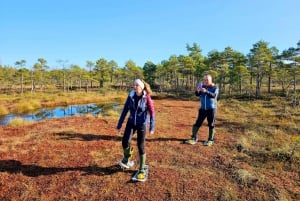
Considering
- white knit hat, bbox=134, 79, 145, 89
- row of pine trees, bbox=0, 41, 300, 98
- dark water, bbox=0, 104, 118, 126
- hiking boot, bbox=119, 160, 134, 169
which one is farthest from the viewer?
row of pine trees, bbox=0, 41, 300, 98

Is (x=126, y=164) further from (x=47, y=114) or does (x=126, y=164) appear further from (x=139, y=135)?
(x=47, y=114)

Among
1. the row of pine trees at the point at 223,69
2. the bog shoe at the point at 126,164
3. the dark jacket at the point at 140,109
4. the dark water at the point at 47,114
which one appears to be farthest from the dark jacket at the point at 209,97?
the row of pine trees at the point at 223,69

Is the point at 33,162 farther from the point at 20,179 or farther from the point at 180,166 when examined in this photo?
the point at 180,166

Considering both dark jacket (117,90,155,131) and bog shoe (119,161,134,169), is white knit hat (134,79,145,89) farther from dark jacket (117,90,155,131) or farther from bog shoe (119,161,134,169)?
bog shoe (119,161,134,169)

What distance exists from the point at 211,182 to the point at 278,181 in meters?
1.43

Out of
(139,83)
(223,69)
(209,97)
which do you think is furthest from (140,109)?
(223,69)

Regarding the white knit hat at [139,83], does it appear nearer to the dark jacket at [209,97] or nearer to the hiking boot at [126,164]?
the hiking boot at [126,164]

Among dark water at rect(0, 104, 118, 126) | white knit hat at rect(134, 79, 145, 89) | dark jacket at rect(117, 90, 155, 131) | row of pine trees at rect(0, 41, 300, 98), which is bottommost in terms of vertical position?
dark water at rect(0, 104, 118, 126)

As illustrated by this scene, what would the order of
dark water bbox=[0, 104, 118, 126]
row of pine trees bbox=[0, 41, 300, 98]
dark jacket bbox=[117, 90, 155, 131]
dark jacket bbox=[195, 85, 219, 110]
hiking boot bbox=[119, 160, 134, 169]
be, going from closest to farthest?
dark jacket bbox=[117, 90, 155, 131] < hiking boot bbox=[119, 160, 134, 169] < dark jacket bbox=[195, 85, 219, 110] < dark water bbox=[0, 104, 118, 126] < row of pine trees bbox=[0, 41, 300, 98]

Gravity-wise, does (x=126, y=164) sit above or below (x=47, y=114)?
above

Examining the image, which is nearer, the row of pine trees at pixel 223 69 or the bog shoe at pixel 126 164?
the bog shoe at pixel 126 164

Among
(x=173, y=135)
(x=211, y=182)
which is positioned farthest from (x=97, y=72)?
(x=211, y=182)

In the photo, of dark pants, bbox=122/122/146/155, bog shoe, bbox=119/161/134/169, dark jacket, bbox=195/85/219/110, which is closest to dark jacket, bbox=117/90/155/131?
dark pants, bbox=122/122/146/155

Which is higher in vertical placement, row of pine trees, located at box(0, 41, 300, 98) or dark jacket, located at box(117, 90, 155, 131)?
row of pine trees, located at box(0, 41, 300, 98)
